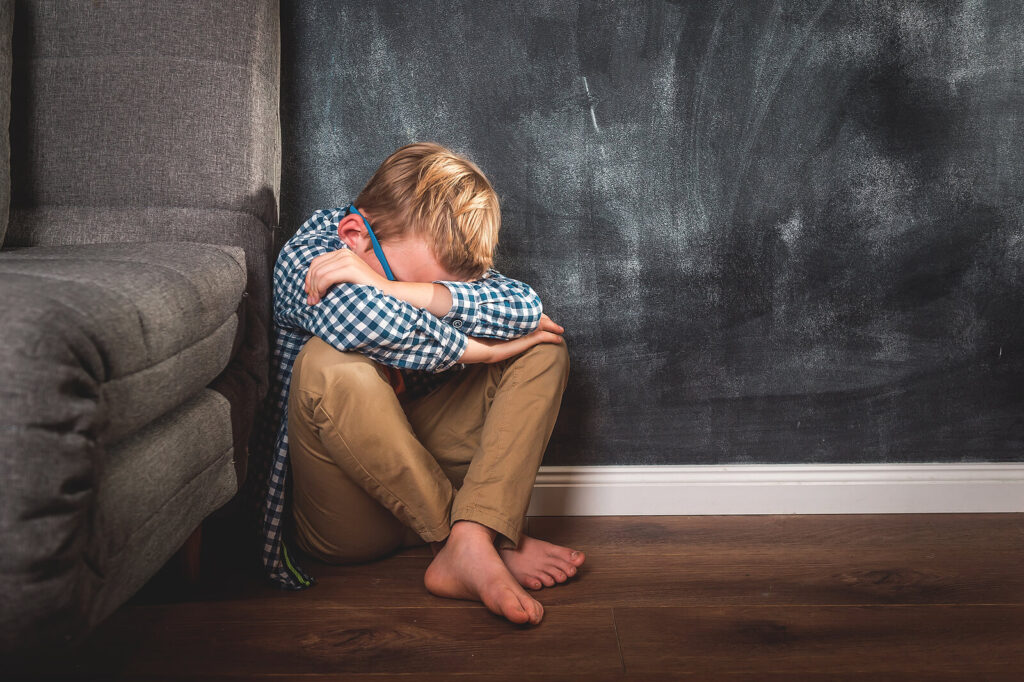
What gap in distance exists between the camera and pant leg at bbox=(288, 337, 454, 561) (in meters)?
1.05

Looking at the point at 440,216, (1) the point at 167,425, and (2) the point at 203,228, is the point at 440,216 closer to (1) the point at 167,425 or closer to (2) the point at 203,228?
(2) the point at 203,228

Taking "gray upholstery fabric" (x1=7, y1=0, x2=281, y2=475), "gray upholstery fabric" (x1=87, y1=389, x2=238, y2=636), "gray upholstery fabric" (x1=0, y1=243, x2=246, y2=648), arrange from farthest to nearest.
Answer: "gray upholstery fabric" (x1=7, y1=0, x2=281, y2=475)
"gray upholstery fabric" (x1=87, y1=389, x2=238, y2=636)
"gray upholstery fabric" (x1=0, y1=243, x2=246, y2=648)

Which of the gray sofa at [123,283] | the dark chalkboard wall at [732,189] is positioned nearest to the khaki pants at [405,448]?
the gray sofa at [123,283]

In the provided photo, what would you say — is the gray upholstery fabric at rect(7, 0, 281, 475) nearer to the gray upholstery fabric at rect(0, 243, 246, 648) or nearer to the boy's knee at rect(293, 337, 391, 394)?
the boy's knee at rect(293, 337, 391, 394)

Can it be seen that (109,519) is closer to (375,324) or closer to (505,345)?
(375,324)

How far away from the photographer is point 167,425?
0.81 m

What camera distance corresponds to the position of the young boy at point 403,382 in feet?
3.46

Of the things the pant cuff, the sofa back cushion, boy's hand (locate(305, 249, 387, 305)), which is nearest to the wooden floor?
the pant cuff

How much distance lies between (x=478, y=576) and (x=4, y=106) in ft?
3.02

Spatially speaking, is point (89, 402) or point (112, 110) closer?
point (89, 402)

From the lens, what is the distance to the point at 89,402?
569 mm

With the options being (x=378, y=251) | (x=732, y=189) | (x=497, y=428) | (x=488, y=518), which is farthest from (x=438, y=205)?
(x=732, y=189)

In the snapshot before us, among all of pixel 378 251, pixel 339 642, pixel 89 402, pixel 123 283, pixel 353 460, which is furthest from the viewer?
pixel 378 251

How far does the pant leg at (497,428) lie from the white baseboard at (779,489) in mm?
247
